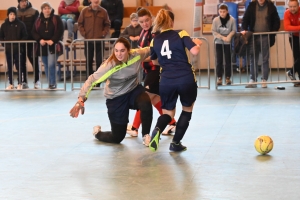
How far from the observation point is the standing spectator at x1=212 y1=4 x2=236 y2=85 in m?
14.6

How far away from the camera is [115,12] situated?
17031mm

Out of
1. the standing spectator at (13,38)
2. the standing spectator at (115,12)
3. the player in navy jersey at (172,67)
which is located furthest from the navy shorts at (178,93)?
the standing spectator at (115,12)

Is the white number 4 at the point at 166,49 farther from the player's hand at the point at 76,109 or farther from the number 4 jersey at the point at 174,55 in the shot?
the player's hand at the point at 76,109

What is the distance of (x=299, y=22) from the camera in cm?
1430

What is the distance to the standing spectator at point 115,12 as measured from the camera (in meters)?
16.9

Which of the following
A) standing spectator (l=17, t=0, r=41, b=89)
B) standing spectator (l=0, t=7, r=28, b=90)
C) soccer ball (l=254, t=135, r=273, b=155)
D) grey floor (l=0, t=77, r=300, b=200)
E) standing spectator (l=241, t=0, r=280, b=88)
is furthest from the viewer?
standing spectator (l=17, t=0, r=41, b=89)

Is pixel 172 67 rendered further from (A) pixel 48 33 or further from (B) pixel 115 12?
(B) pixel 115 12

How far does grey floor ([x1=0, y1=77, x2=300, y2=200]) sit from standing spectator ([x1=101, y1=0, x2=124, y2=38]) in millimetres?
5672

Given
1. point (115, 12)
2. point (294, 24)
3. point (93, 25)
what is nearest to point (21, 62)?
point (93, 25)

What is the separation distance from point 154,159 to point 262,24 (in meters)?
7.80

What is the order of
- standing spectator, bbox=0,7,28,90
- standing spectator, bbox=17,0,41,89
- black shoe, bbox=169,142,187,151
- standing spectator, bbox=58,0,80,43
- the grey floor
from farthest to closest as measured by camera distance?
standing spectator, bbox=58,0,80,43
standing spectator, bbox=17,0,41,89
standing spectator, bbox=0,7,28,90
black shoe, bbox=169,142,187,151
the grey floor

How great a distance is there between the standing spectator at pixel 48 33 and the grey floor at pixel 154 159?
325 cm

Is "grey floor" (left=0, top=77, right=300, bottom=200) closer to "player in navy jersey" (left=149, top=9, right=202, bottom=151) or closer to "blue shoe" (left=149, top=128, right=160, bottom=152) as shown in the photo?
"blue shoe" (left=149, top=128, right=160, bottom=152)

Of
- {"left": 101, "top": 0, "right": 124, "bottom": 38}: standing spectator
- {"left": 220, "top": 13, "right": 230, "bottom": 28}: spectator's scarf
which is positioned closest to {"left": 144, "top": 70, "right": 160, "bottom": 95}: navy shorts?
{"left": 220, "top": 13, "right": 230, "bottom": 28}: spectator's scarf
